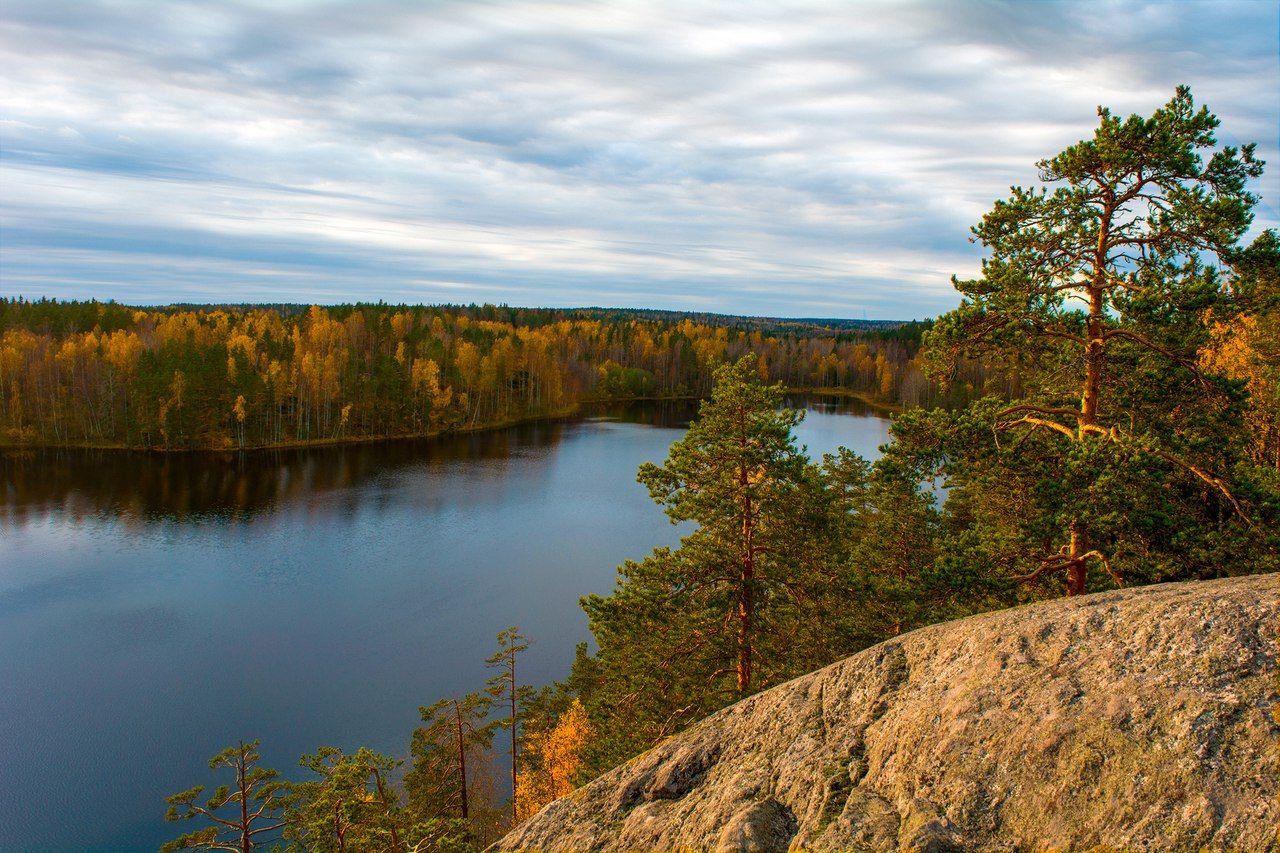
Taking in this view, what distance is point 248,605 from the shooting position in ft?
90.0

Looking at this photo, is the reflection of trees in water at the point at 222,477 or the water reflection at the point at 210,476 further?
the reflection of trees in water at the point at 222,477

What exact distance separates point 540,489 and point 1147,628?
42.6m

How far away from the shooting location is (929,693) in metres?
5.38

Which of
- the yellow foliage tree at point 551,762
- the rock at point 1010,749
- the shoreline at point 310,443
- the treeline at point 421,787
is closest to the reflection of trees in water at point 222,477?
the shoreline at point 310,443

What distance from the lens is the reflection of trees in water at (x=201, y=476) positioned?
133 ft

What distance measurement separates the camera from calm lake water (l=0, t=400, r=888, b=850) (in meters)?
18.0

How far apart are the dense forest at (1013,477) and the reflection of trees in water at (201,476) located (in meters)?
32.9

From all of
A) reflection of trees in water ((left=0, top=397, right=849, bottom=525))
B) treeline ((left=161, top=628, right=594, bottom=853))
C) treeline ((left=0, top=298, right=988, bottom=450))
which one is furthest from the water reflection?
treeline ((left=161, top=628, right=594, bottom=853))

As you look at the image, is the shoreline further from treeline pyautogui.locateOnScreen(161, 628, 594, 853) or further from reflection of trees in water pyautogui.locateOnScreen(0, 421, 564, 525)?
treeline pyautogui.locateOnScreen(161, 628, 594, 853)

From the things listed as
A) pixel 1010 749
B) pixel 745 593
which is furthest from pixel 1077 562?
pixel 1010 749

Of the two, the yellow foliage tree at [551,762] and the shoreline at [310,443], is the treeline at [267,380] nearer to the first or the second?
the shoreline at [310,443]

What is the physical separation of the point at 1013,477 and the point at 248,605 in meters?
26.8

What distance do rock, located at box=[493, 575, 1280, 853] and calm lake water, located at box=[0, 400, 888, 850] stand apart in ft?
47.6

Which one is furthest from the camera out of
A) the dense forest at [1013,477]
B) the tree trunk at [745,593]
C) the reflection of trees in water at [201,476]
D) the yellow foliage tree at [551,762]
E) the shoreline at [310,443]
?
→ the shoreline at [310,443]
